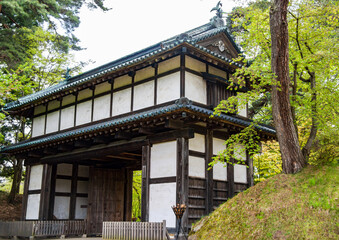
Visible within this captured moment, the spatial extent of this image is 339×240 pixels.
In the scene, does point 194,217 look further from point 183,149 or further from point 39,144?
point 39,144

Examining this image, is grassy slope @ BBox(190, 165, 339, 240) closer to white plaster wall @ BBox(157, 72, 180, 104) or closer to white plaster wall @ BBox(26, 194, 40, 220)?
white plaster wall @ BBox(157, 72, 180, 104)

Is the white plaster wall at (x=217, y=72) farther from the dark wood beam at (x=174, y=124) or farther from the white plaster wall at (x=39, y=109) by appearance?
the white plaster wall at (x=39, y=109)

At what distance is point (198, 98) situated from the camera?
43.3ft

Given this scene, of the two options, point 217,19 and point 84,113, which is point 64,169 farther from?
point 217,19

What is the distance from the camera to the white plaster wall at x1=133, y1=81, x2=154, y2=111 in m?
13.6

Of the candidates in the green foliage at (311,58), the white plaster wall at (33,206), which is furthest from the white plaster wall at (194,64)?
the white plaster wall at (33,206)

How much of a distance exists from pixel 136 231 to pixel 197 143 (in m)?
3.86

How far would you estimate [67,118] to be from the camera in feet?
56.9

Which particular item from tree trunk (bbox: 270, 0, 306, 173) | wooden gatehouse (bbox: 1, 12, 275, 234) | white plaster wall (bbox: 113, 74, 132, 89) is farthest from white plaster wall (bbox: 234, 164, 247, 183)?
white plaster wall (bbox: 113, 74, 132, 89)

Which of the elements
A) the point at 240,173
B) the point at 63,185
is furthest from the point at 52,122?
the point at 240,173

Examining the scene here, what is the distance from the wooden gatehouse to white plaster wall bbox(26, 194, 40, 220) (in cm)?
5

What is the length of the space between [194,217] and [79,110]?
324 inches

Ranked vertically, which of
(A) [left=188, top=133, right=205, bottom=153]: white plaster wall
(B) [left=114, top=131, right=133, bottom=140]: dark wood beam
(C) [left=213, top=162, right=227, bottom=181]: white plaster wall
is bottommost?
(C) [left=213, top=162, right=227, bottom=181]: white plaster wall

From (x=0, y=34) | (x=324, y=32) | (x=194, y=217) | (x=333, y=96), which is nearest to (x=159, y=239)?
(x=194, y=217)
